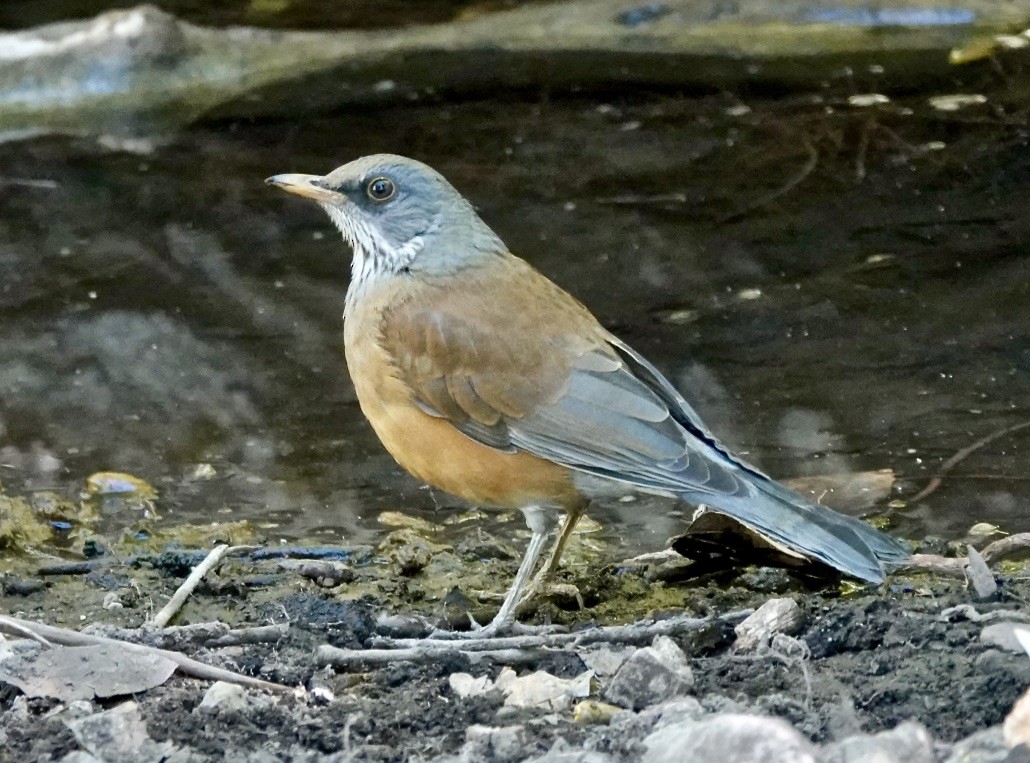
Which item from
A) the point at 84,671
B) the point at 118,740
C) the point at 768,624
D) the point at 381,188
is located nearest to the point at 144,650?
the point at 84,671

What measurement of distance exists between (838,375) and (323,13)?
7895mm

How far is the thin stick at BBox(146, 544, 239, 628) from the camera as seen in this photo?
4.68 m

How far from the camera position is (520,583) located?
15.8 feet

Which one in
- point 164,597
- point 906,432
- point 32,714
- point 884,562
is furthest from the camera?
point 906,432

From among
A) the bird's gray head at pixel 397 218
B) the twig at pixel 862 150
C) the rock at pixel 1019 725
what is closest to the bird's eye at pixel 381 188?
the bird's gray head at pixel 397 218

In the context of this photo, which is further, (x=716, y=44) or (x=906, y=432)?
(x=716, y=44)

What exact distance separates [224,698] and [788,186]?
649 cm

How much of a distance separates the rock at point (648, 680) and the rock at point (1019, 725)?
87cm

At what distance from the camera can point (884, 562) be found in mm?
4492

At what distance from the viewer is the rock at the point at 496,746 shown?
3.29m

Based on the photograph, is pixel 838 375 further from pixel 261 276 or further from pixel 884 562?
pixel 261 276

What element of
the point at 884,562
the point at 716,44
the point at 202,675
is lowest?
the point at 716,44

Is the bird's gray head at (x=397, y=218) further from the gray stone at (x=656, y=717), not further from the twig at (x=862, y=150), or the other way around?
the twig at (x=862, y=150)

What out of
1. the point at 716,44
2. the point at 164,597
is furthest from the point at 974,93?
the point at 164,597
